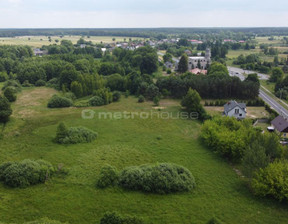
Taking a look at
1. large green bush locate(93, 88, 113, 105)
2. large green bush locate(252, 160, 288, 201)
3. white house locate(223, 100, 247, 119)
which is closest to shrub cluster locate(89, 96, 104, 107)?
large green bush locate(93, 88, 113, 105)

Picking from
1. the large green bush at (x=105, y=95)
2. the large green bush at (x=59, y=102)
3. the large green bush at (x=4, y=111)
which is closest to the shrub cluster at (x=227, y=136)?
the large green bush at (x=105, y=95)

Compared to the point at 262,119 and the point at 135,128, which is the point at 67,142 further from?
the point at 262,119

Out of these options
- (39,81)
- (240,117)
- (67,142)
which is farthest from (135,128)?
(39,81)

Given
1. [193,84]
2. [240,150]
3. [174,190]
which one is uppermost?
[193,84]

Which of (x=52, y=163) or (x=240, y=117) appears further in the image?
(x=240, y=117)

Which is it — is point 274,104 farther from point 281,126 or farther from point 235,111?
point 281,126

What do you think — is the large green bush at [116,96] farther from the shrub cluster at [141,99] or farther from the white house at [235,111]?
the white house at [235,111]
